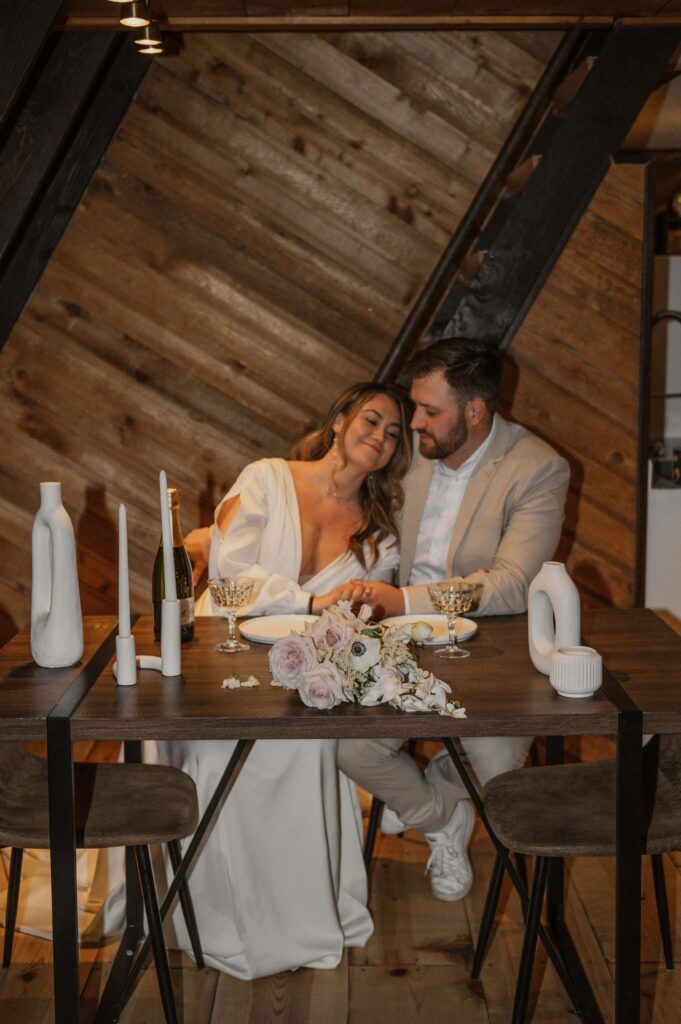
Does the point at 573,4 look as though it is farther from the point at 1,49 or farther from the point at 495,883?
the point at 495,883

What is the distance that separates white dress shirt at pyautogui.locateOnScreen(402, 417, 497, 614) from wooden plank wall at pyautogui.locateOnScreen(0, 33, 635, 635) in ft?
4.12

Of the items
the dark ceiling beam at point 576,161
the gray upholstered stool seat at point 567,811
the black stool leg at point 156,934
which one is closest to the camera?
the gray upholstered stool seat at point 567,811

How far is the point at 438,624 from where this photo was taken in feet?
8.75

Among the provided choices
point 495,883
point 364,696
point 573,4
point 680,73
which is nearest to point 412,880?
point 495,883

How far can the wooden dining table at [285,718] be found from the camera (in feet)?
6.81

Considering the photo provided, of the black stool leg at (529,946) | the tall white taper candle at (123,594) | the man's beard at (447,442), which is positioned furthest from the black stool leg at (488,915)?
the man's beard at (447,442)

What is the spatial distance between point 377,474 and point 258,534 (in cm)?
41

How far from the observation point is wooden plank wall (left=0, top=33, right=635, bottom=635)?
4359mm

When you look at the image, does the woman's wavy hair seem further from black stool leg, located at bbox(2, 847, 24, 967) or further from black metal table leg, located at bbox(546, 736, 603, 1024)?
black stool leg, located at bbox(2, 847, 24, 967)

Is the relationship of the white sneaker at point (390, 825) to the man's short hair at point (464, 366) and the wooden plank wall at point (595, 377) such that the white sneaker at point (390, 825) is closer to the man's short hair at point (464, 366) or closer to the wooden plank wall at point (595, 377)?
the wooden plank wall at point (595, 377)

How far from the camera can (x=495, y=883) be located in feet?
8.52

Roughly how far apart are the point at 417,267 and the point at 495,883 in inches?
105

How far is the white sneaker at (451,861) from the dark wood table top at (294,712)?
0.96 meters

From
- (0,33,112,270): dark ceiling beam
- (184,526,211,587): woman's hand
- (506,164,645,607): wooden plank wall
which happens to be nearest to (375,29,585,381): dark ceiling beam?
(506,164,645,607): wooden plank wall
